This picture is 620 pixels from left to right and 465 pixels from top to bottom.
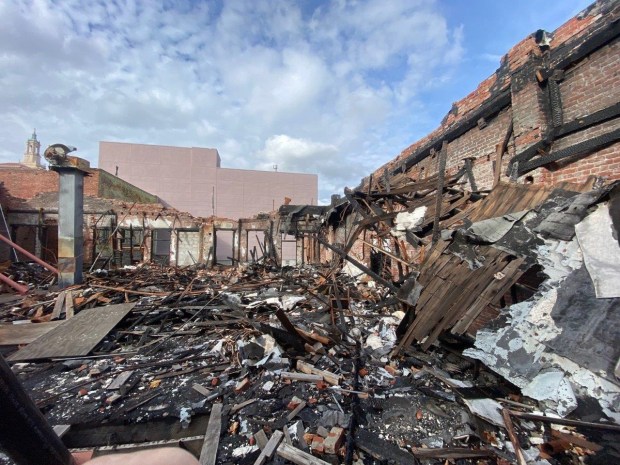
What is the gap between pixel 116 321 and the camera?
5.60 meters

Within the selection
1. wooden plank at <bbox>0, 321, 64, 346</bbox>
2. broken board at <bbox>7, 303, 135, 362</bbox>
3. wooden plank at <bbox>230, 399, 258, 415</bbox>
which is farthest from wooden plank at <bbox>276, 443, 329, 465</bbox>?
wooden plank at <bbox>0, 321, 64, 346</bbox>

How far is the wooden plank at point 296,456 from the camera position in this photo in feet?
7.87

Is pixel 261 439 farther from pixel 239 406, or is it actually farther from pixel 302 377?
pixel 302 377

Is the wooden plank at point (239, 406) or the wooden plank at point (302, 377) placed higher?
the wooden plank at point (302, 377)

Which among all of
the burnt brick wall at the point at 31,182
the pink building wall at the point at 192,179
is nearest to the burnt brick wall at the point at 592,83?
the burnt brick wall at the point at 31,182

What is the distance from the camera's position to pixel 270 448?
2555 mm

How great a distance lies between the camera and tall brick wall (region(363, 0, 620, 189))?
149 inches

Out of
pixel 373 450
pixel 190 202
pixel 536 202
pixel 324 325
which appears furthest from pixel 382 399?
pixel 190 202

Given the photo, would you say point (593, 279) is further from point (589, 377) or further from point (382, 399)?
point (382, 399)

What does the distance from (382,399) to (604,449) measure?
188cm

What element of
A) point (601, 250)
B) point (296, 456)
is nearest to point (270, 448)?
point (296, 456)

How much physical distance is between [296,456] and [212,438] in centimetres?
89

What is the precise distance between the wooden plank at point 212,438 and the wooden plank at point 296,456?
608 millimetres

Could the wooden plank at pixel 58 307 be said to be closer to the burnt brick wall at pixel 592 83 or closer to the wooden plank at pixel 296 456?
the wooden plank at pixel 296 456
